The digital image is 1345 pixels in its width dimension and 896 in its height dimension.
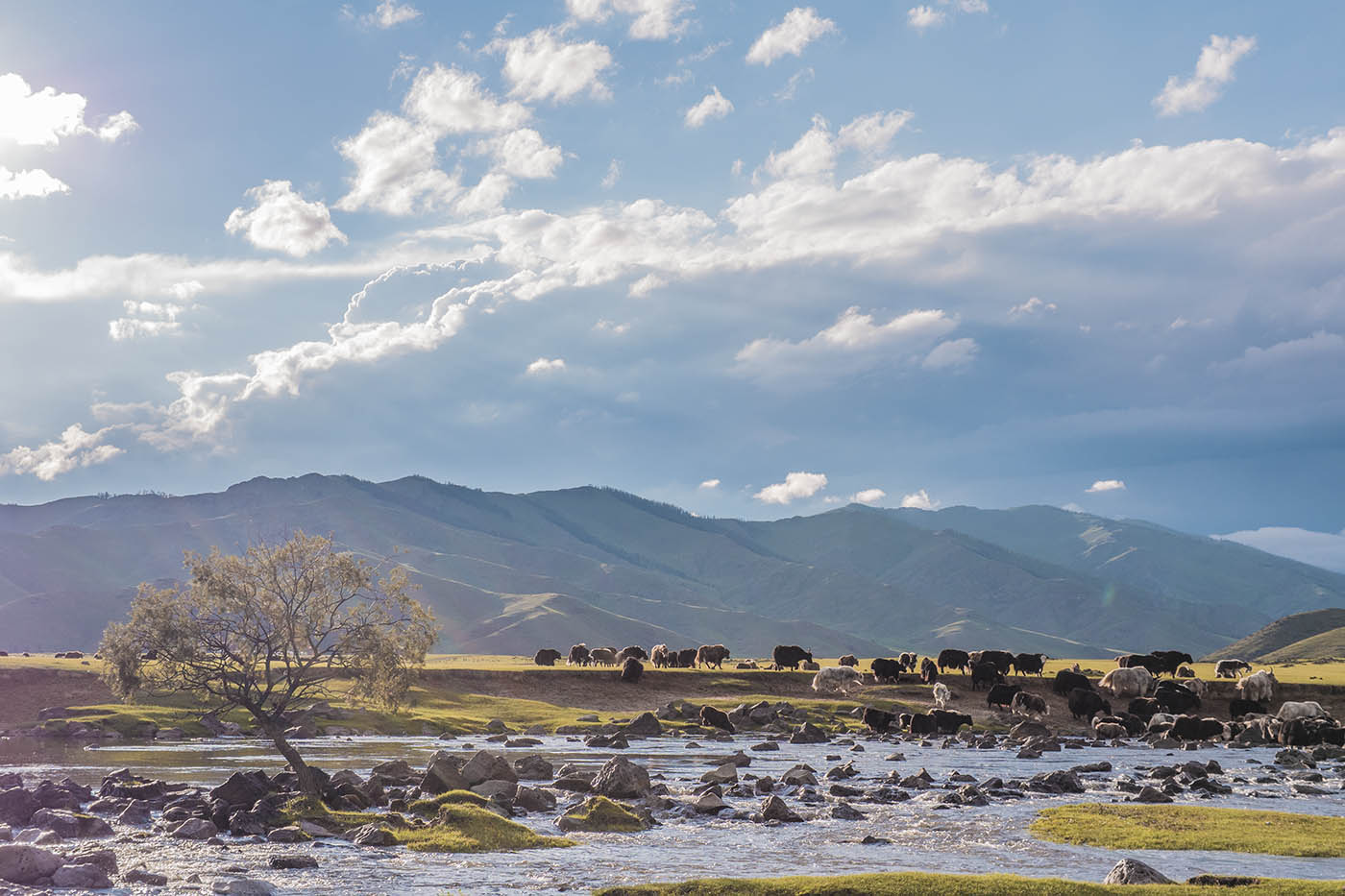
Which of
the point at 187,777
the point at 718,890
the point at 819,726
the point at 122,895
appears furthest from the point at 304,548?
the point at 819,726

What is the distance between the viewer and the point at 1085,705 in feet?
290

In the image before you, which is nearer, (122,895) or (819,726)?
(122,895)

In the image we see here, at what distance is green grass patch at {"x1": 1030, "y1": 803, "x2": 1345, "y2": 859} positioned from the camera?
3222cm

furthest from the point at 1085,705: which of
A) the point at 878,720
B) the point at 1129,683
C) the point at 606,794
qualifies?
the point at 606,794

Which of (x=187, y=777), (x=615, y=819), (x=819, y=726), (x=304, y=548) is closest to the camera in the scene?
(x=615, y=819)

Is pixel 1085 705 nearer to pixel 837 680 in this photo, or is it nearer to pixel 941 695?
pixel 941 695

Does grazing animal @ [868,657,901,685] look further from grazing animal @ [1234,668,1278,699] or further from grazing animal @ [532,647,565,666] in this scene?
grazing animal @ [532,647,565,666]

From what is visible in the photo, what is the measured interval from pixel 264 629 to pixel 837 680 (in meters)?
65.4

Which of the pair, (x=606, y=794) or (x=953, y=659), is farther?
(x=953, y=659)

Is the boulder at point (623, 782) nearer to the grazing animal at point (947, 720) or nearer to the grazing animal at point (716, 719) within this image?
the grazing animal at point (716, 719)

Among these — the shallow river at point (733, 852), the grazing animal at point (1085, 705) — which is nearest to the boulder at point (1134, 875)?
the shallow river at point (733, 852)

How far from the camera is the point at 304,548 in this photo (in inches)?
1583

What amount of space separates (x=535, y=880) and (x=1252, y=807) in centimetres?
2970

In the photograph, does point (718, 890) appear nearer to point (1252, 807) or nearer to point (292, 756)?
point (292, 756)
